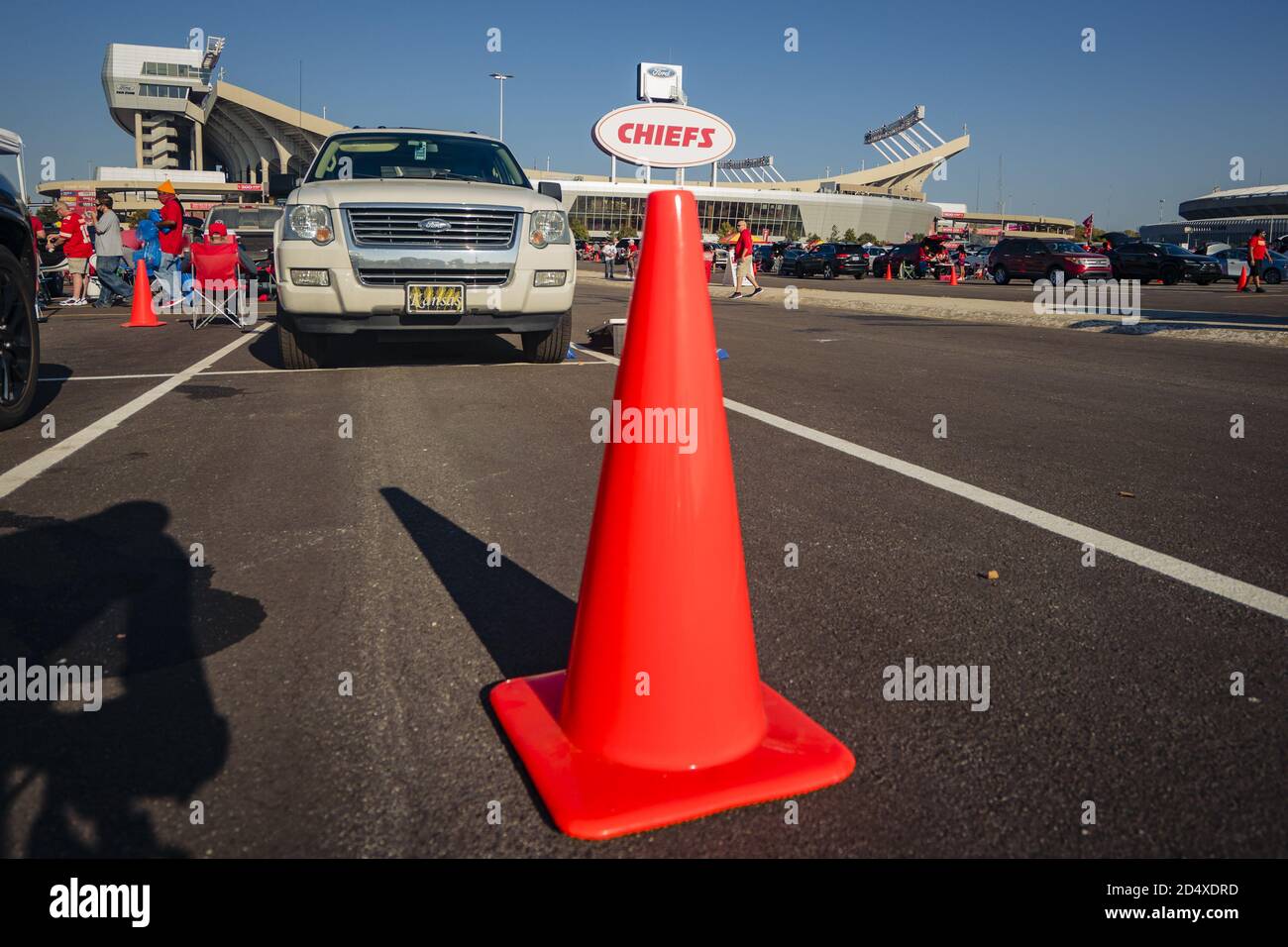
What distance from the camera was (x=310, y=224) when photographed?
798 centimetres

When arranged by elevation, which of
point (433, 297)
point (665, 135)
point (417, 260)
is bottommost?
point (433, 297)

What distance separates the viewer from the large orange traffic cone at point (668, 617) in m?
2.25

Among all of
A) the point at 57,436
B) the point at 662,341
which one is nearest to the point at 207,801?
the point at 662,341

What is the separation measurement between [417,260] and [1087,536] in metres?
5.70

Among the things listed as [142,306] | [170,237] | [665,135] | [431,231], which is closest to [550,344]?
[431,231]

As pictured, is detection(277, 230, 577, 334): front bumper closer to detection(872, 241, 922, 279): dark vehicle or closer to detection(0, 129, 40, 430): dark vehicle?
detection(0, 129, 40, 430): dark vehicle

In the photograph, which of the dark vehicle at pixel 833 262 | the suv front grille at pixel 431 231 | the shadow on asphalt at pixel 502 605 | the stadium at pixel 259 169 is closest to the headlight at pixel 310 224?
the suv front grille at pixel 431 231

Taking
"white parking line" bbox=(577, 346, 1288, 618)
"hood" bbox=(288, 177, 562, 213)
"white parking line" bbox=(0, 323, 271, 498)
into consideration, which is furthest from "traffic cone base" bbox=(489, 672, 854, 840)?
"hood" bbox=(288, 177, 562, 213)

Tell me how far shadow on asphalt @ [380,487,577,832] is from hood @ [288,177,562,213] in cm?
465

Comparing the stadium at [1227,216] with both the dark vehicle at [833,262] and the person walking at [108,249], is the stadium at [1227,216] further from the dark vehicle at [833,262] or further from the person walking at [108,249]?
the person walking at [108,249]

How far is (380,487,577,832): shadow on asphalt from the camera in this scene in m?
2.78

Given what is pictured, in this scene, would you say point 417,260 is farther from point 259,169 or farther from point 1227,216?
point 1227,216
